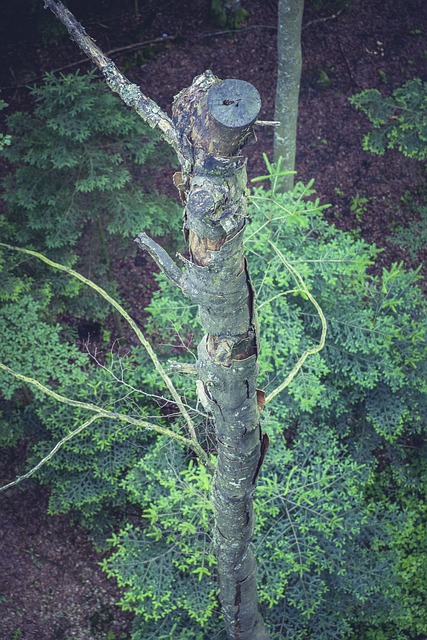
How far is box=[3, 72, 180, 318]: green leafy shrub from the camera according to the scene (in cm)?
692

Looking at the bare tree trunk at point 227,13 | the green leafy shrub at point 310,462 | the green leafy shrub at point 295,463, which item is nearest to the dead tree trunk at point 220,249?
the green leafy shrub at point 295,463

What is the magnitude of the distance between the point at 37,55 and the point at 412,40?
7153 millimetres

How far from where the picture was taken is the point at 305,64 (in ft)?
38.0

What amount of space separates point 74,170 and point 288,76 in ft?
10.6

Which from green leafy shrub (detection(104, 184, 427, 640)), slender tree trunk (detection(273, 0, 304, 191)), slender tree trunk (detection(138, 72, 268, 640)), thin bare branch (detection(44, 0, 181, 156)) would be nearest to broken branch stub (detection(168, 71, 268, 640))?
slender tree trunk (detection(138, 72, 268, 640))

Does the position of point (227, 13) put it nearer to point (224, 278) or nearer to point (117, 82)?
point (117, 82)

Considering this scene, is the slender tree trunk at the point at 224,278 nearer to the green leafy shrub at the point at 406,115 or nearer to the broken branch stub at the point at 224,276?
the broken branch stub at the point at 224,276

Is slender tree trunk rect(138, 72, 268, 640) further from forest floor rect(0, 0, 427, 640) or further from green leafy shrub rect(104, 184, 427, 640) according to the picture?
forest floor rect(0, 0, 427, 640)

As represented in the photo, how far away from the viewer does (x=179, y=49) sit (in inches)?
450

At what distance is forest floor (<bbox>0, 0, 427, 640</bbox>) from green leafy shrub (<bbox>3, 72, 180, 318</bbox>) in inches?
87.2

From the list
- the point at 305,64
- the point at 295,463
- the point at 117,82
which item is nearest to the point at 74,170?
the point at 295,463

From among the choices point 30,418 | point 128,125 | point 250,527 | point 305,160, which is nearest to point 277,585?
point 250,527

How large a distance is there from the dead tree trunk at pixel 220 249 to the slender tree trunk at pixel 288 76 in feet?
19.0

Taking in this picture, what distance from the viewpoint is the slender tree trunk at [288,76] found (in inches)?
311
